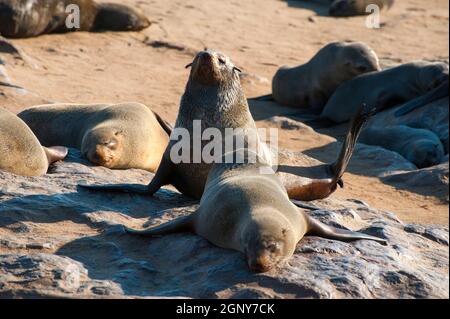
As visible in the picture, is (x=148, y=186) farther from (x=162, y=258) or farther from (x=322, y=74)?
(x=322, y=74)

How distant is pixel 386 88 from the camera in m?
12.1

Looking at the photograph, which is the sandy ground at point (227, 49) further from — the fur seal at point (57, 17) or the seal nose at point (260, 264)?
the seal nose at point (260, 264)

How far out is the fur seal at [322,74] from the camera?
42.7ft

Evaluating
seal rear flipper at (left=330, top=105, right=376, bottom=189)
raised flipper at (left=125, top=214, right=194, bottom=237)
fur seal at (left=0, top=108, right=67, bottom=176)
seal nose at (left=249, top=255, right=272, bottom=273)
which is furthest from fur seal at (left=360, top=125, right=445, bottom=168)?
seal nose at (left=249, top=255, right=272, bottom=273)

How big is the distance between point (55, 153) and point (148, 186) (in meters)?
1.24

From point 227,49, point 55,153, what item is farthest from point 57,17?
point 55,153

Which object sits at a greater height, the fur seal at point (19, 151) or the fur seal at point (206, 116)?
the fur seal at point (206, 116)

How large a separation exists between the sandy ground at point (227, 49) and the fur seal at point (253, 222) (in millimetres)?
2608

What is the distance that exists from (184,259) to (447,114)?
712cm

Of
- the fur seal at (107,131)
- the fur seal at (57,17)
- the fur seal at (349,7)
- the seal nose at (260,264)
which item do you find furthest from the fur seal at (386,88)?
the seal nose at (260,264)

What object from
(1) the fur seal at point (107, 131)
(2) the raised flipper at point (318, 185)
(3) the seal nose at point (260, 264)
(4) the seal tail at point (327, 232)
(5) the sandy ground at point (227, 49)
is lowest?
(5) the sandy ground at point (227, 49)

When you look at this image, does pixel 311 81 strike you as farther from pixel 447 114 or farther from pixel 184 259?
pixel 184 259

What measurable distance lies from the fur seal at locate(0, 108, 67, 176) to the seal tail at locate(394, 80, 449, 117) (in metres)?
5.93

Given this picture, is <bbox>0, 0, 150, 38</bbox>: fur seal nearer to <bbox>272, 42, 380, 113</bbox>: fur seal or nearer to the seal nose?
<bbox>272, 42, 380, 113</bbox>: fur seal
